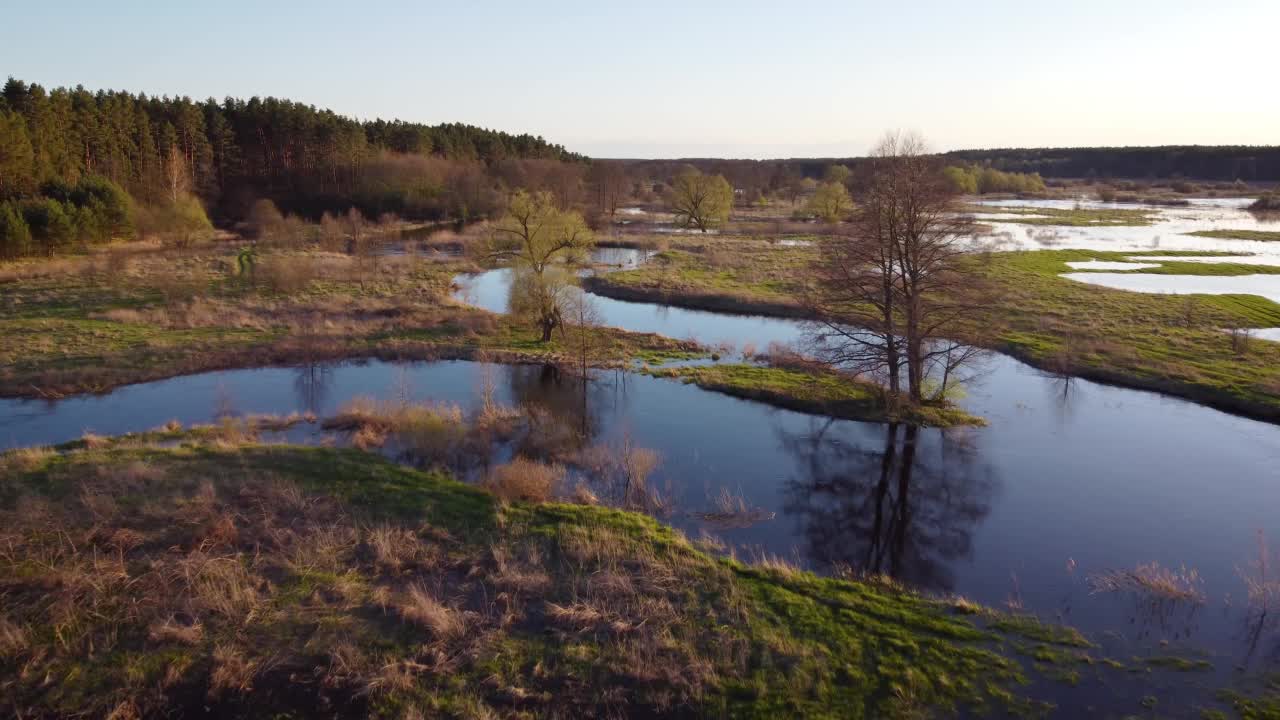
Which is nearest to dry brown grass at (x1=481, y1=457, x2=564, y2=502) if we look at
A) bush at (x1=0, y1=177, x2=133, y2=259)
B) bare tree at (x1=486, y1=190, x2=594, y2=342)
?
bare tree at (x1=486, y1=190, x2=594, y2=342)

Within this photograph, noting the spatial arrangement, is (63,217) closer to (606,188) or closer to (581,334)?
(581,334)

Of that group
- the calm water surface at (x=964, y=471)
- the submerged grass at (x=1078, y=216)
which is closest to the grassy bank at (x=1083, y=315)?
the calm water surface at (x=964, y=471)

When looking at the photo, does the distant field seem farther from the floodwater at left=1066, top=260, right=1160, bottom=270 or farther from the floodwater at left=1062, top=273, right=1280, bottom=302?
the floodwater at left=1062, top=273, right=1280, bottom=302

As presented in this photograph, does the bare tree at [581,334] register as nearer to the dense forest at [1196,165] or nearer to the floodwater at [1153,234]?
the floodwater at [1153,234]

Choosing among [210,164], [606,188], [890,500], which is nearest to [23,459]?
[890,500]

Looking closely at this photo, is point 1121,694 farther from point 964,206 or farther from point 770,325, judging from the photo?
point 770,325

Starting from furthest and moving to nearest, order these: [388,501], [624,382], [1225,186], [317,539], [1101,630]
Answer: [1225,186], [624,382], [388,501], [317,539], [1101,630]

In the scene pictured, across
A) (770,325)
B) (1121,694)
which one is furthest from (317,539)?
(770,325)
